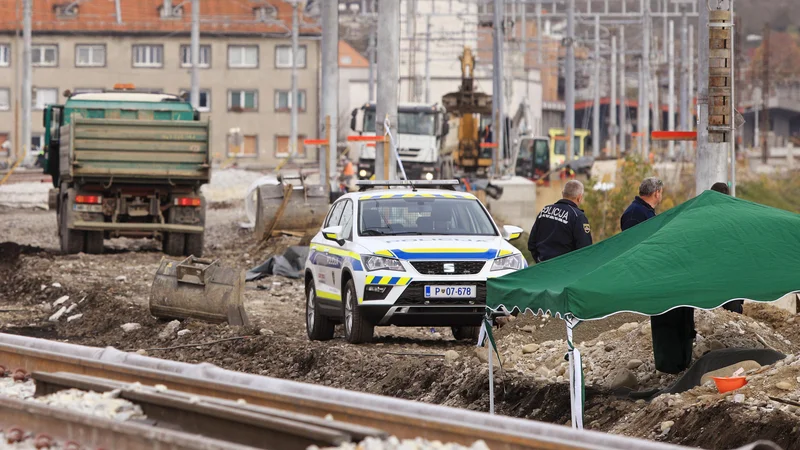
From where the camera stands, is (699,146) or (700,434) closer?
(700,434)

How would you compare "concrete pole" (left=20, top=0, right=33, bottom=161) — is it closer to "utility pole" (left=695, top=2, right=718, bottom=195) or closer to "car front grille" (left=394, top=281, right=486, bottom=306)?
"utility pole" (left=695, top=2, right=718, bottom=195)

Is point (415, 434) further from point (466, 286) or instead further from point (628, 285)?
point (466, 286)

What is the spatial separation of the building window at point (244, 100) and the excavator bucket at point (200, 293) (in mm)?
82506

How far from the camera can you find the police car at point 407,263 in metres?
14.7

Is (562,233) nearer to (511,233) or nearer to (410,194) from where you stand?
(511,233)

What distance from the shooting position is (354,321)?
15.1m

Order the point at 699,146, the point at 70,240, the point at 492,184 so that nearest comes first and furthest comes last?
the point at 699,146 → the point at 70,240 → the point at 492,184

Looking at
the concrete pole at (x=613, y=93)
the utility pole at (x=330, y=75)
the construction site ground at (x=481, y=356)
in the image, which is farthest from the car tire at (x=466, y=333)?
the concrete pole at (x=613, y=93)

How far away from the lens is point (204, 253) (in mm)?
29516

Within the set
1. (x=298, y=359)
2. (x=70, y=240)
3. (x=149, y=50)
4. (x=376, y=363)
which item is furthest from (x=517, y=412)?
(x=149, y=50)

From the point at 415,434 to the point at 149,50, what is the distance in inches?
3662

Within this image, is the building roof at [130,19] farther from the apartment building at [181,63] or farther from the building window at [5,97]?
the building window at [5,97]

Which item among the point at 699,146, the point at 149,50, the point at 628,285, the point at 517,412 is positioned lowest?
the point at 517,412

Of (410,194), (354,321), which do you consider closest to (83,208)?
(410,194)
